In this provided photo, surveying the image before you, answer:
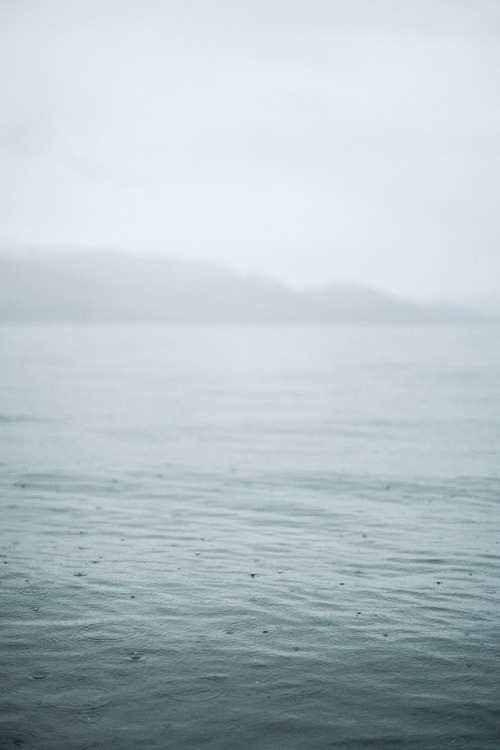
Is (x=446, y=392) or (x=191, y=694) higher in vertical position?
(x=446, y=392)

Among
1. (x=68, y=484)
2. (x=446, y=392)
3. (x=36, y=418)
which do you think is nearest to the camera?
(x=68, y=484)

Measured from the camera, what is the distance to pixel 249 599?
14680 millimetres

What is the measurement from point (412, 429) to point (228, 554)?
30.8 meters

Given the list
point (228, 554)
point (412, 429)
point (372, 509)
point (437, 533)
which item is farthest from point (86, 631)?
point (412, 429)

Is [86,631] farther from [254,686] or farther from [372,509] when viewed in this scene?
[372,509]

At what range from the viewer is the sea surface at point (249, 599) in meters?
10.3

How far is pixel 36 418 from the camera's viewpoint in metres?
50.3

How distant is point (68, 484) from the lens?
2706 centimetres

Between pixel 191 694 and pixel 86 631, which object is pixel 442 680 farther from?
pixel 86 631

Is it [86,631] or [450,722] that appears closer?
[450,722]

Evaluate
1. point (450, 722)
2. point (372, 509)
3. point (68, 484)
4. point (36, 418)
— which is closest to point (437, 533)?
point (372, 509)

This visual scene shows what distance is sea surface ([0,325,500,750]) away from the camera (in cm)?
1029

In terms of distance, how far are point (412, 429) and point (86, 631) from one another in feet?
119

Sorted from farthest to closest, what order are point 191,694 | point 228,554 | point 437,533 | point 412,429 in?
point 412,429 → point 437,533 → point 228,554 → point 191,694
